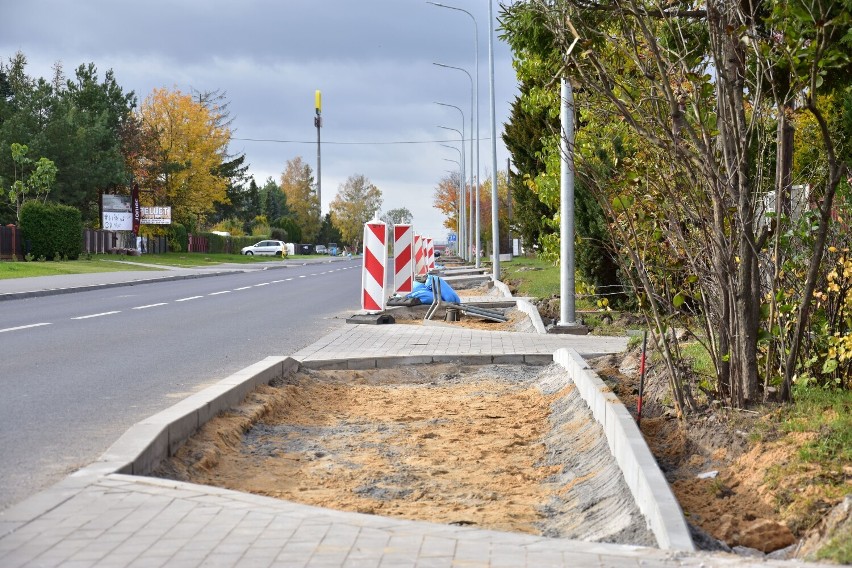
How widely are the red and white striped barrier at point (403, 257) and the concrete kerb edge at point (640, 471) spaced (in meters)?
13.3

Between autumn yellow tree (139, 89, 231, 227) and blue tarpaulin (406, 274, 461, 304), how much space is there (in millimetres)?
58318

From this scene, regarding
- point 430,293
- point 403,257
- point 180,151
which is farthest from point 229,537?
point 180,151

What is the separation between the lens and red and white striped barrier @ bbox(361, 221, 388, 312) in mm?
17344

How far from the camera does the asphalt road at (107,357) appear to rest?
6902 millimetres

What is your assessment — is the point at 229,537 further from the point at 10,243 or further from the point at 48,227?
the point at 48,227

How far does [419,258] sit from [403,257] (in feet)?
42.5

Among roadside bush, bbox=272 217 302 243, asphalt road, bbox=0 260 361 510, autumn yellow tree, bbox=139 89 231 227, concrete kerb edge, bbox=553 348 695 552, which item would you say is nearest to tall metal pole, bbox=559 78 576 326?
asphalt road, bbox=0 260 361 510

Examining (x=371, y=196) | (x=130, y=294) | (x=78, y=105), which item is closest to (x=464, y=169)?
(x=78, y=105)

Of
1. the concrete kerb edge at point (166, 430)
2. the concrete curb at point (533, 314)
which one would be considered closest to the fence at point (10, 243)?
the concrete curb at point (533, 314)

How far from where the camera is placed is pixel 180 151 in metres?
79.1

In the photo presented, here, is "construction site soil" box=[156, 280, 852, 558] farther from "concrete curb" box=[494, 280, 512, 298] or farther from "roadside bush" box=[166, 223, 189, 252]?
"roadside bush" box=[166, 223, 189, 252]

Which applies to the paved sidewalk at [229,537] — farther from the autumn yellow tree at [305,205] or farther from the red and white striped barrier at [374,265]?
the autumn yellow tree at [305,205]

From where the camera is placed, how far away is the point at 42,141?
60625 mm

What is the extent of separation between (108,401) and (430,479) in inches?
138
